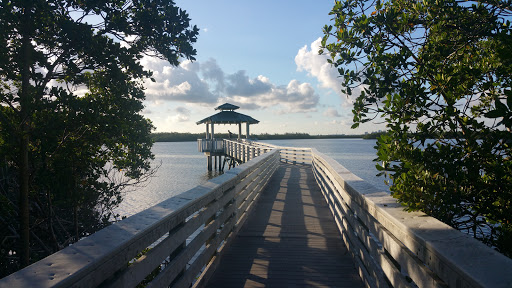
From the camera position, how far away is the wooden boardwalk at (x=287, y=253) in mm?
4008

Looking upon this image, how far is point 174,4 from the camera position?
7156 millimetres

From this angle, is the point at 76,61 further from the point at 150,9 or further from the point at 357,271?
the point at 357,271

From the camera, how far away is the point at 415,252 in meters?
2.29

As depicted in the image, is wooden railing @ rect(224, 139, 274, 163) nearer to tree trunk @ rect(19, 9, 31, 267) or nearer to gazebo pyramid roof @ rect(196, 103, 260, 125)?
gazebo pyramid roof @ rect(196, 103, 260, 125)

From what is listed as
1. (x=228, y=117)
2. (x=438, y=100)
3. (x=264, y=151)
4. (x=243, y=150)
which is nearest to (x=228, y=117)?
(x=228, y=117)

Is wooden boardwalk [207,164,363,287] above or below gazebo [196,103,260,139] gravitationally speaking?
below

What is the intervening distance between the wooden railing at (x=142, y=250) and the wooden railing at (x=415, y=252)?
1659 mm

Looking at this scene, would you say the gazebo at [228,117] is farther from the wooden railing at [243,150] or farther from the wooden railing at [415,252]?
the wooden railing at [415,252]

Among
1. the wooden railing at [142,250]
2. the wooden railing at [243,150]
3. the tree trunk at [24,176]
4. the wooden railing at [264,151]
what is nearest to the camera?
the wooden railing at [142,250]

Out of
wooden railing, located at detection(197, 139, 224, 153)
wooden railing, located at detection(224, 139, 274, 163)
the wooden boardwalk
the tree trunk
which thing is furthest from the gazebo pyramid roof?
the tree trunk

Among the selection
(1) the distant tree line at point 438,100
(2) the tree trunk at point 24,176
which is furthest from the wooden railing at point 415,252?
(2) the tree trunk at point 24,176

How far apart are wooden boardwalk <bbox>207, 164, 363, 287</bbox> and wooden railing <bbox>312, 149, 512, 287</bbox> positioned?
1.33 feet

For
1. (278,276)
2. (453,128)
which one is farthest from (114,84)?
(453,128)

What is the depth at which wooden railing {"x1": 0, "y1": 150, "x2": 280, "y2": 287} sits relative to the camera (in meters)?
1.61
